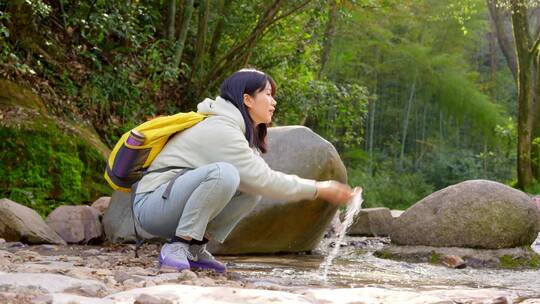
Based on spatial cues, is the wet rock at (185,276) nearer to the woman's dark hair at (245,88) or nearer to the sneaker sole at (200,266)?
the sneaker sole at (200,266)

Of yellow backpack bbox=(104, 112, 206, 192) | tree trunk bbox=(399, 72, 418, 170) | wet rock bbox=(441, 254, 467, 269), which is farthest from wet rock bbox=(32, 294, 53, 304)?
tree trunk bbox=(399, 72, 418, 170)

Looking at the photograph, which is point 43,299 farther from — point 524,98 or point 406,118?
point 406,118

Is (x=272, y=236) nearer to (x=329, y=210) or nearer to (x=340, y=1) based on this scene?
(x=329, y=210)

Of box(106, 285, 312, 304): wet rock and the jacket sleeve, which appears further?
the jacket sleeve

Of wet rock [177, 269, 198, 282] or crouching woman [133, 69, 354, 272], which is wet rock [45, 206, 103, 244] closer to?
crouching woman [133, 69, 354, 272]

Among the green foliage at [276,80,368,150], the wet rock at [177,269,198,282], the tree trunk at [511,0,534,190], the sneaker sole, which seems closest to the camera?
the wet rock at [177,269,198,282]

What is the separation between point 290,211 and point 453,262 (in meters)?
1.27

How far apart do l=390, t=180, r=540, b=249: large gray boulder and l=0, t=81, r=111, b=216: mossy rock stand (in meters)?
3.03

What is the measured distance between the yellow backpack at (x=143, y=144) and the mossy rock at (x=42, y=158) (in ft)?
10.8

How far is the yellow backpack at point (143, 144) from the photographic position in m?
3.75

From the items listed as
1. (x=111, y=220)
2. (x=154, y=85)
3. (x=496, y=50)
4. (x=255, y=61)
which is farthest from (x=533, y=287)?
(x=496, y=50)

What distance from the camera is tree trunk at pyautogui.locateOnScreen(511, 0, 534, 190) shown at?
15086 mm

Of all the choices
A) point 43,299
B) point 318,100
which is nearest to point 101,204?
point 43,299

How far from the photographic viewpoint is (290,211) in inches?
231
